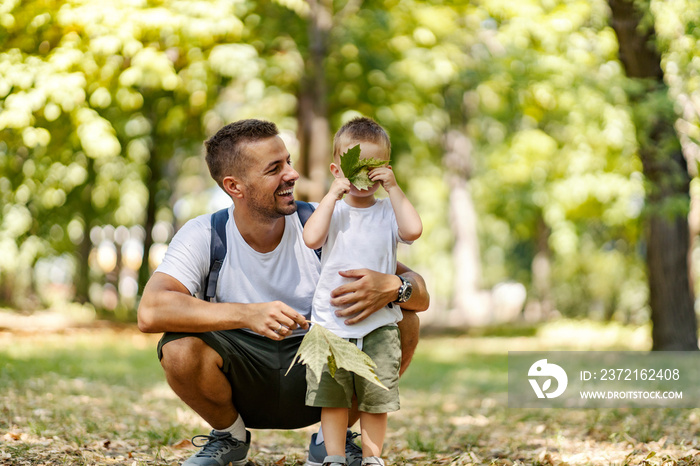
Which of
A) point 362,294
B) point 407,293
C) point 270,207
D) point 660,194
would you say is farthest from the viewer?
point 660,194

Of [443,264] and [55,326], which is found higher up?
[443,264]

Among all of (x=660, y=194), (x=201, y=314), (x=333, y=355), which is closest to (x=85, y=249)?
(x=660, y=194)

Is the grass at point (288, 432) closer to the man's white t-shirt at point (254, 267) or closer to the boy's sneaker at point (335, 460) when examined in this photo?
the boy's sneaker at point (335, 460)

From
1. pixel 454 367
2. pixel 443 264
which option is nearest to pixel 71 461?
pixel 454 367

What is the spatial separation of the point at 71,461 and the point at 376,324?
1668mm

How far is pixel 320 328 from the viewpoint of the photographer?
3.04 meters

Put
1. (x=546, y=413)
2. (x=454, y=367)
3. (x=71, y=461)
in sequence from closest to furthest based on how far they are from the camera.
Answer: (x=71, y=461)
(x=546, y=413)
(x=454, y=367)

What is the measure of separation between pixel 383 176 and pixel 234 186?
0.80 meters

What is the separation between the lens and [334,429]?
3.19 metres

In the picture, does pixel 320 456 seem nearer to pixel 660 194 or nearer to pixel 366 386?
pixel 366 386

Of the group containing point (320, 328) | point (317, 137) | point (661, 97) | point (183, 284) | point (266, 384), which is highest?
point (317, 137)

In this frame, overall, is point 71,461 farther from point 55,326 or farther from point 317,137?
point 55,326

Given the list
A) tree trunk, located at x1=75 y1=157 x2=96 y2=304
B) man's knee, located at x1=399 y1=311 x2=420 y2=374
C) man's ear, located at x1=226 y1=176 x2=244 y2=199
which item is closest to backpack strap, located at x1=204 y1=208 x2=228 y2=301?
man's ear, located at x1=226 y1=176 x2=244 y2=199

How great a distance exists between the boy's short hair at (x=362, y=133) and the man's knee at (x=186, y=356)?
106 cm
